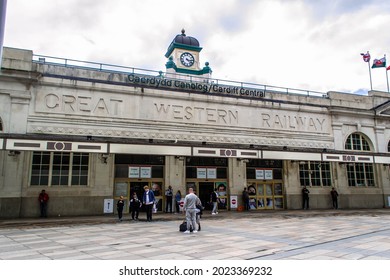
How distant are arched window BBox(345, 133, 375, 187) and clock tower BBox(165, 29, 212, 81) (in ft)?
61.5

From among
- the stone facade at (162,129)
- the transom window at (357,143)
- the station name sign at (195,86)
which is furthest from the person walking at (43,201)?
the transom window at (357,143)

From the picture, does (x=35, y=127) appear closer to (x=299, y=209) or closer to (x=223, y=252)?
(x=223, y=252)

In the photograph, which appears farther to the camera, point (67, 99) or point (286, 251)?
point (67, 99)

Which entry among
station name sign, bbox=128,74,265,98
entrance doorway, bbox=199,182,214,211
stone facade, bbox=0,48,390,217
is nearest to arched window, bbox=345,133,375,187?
stone facade, bbox=0,48,390,217

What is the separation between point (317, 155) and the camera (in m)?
21.4

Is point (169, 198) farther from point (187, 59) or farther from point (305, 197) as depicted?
Result: point (187, 59)

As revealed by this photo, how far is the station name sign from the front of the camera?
21.6 metres

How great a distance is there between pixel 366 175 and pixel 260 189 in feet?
32.2

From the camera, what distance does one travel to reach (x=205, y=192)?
2261 centimetres

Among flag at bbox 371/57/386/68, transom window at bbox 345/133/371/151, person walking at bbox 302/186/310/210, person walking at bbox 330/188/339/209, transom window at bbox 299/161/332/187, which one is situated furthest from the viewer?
flag at bbox 371/57/386/68

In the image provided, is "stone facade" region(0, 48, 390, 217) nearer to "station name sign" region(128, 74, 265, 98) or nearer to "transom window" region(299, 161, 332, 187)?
"station name sign" region(128, 74, 265, 98)

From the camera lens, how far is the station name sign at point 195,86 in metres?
21.6

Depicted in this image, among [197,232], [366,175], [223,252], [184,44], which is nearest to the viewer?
[223,252]
